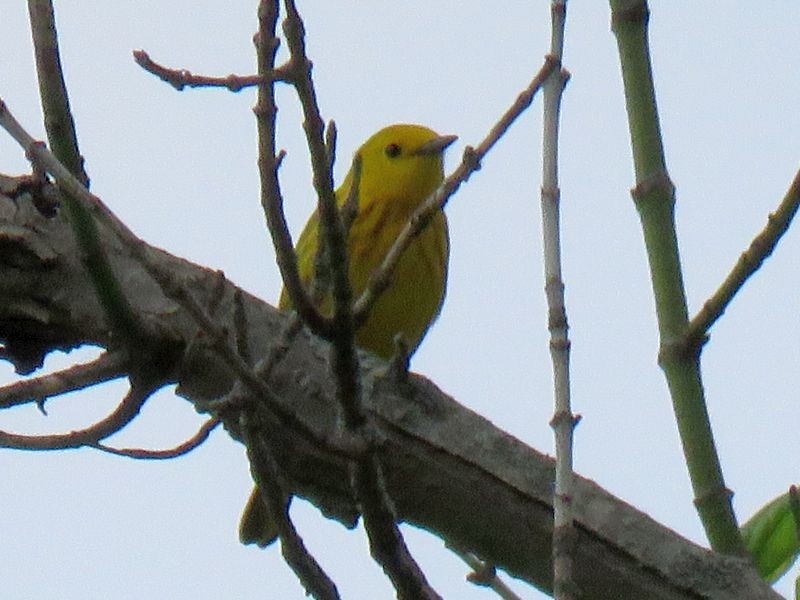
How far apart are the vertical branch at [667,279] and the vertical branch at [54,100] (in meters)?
1.01

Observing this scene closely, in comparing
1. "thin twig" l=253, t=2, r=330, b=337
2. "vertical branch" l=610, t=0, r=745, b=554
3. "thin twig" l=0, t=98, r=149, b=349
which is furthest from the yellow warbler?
"thin twig" l=253, t=2, r=330, b=337

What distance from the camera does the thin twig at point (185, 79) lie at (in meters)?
2.29

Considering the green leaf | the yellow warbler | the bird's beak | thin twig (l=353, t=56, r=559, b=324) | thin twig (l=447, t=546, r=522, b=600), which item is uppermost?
the bird's beak

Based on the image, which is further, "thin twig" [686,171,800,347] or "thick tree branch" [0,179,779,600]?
"thick tree branch" [0,179,779,600]

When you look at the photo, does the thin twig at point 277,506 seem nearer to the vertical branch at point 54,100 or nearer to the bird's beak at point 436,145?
the vertical branch at point 54,100

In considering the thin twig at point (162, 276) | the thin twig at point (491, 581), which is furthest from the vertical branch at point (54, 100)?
the thin twig at point (491, 581)

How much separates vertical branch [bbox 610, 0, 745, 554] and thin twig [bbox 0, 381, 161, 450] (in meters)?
0.96

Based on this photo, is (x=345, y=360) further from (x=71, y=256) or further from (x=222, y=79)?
(x=71, y=256)

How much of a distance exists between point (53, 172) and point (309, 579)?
68cm

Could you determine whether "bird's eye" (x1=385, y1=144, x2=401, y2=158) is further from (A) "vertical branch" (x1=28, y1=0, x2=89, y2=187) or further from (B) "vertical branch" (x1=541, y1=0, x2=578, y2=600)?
(A) "vertical branch" (x1=28, y1=0, x2=89, y2=187)

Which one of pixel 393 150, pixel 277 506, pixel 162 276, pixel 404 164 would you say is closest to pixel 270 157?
pixel 162 276

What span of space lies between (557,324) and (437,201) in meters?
0.26

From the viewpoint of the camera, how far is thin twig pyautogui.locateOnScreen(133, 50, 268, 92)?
90.0 inches

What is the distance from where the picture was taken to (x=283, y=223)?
2.10 metres
